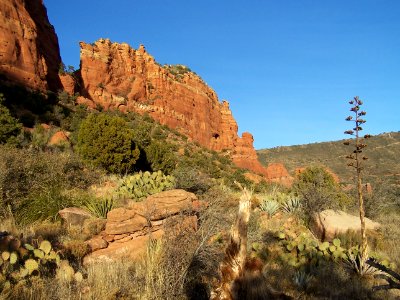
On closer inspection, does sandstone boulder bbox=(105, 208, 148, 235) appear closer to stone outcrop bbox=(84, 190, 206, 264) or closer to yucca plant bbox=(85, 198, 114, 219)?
stone outcrop bbox=(84, 190, 206, 264)

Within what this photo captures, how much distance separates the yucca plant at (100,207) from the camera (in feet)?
31.1

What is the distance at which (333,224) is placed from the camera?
383 inches

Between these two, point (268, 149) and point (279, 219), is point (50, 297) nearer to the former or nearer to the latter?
point (279, 219)

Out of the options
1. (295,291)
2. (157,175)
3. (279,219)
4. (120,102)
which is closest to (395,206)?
(279,219)

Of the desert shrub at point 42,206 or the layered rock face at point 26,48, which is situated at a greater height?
the layered rock face at point 26,48

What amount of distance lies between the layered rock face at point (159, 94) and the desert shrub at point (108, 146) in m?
24.7

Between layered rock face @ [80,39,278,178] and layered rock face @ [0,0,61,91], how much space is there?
5.94 metres

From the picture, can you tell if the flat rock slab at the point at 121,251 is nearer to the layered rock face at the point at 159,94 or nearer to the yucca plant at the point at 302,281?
the yucca plant at the point at 302,281

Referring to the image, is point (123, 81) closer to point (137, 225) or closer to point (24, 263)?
point (137, 225)

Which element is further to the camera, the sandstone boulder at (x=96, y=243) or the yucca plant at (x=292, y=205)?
the yucca plant at (x=292, y=205)

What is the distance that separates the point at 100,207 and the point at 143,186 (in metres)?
2.48

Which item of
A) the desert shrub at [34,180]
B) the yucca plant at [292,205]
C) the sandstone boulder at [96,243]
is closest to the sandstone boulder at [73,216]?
the desert shrub at [34,180]

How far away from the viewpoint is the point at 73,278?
5141 millimetres

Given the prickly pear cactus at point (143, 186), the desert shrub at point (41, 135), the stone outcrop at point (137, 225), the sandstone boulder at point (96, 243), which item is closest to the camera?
the stone outcrop at point (137, 225)
